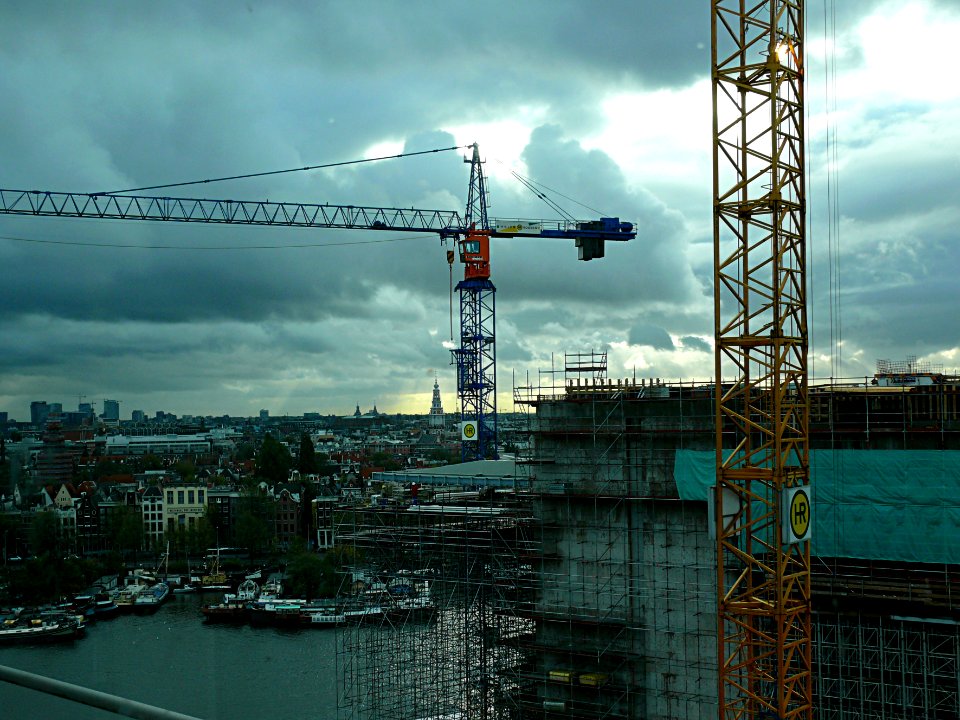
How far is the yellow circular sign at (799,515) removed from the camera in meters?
6.94

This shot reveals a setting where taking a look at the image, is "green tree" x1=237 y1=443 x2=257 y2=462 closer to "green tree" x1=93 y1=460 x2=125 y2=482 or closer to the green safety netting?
"green tree" x1=93 y1=460 x2=125 y2=482

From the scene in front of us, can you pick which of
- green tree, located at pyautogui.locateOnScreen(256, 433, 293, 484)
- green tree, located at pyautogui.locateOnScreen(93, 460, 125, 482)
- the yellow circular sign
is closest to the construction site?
the yellow circular sign

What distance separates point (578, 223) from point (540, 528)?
11.8 m

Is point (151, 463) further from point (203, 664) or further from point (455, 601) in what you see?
point (455, 601)

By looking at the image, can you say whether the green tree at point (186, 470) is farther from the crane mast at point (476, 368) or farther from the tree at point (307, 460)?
the crane mast at point (476, 368)

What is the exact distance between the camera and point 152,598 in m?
22.0

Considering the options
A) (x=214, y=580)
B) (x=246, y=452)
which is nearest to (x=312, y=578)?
(x=214, y=580)

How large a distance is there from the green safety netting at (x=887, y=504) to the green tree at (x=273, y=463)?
2694 cm

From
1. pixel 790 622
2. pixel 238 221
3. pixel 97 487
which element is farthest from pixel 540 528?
pixel 97 487

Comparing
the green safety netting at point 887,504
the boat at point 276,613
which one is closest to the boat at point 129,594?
the boat at point 276,613

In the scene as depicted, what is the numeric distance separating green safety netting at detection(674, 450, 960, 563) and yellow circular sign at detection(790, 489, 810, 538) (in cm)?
101

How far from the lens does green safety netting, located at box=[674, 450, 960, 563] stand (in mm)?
7441

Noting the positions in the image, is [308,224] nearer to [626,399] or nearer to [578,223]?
[578,223]

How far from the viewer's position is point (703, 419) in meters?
8.62
